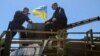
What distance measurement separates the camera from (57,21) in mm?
11344

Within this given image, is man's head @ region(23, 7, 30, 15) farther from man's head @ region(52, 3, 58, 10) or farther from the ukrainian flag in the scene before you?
man's head @ region(52, 3, 58, 10)

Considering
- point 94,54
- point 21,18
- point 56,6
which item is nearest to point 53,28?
point 56,6

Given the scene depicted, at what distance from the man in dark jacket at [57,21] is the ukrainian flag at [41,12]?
89 centimetres

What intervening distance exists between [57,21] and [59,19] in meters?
0.14

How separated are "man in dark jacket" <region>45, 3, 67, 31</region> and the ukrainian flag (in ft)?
2.91

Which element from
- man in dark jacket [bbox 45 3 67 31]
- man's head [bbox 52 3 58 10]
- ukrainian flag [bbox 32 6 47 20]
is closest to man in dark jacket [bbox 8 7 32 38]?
ukrainian flag [bbox 32 6 47 20]

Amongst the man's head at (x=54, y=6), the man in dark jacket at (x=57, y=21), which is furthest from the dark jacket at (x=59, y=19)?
the man's head at (x=54, y=6)

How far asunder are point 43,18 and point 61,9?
1048 millimetres

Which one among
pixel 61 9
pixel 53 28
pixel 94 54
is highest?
pixel 61 9

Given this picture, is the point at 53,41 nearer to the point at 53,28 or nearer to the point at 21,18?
the point at 53,28

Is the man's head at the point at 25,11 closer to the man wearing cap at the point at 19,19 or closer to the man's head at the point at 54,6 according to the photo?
the man wearing cap at the point at 19,19

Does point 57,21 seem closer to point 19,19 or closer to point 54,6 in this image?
point 54,6

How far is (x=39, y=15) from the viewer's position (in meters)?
12.6

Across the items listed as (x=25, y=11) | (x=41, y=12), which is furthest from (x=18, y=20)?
(x=41, y=12)
